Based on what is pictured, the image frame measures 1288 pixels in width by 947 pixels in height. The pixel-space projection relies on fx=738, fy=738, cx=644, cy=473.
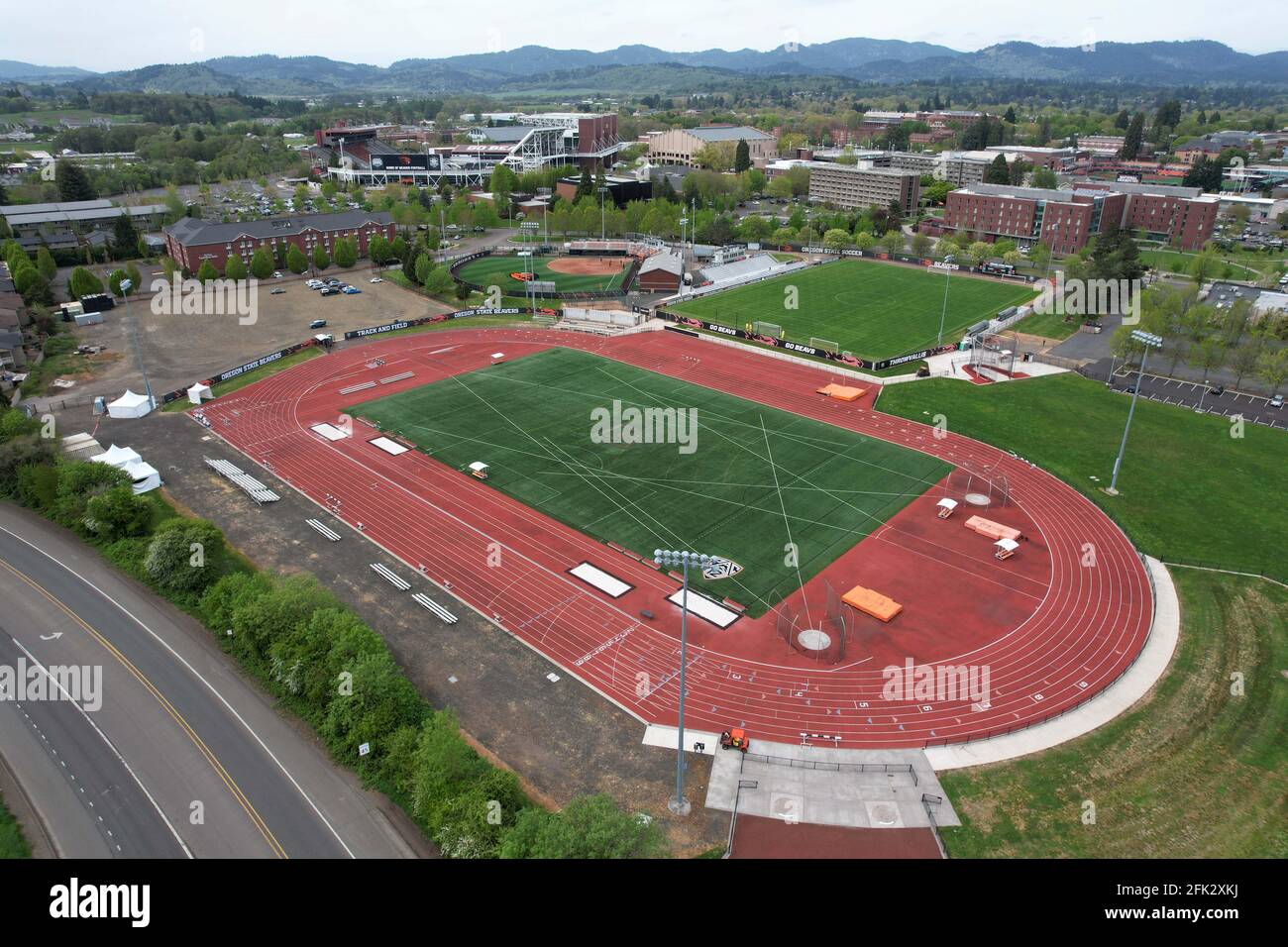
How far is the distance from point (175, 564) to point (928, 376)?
2368 inches

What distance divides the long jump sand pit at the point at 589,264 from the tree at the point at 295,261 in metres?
33.2

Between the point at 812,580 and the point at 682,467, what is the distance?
48.4ft

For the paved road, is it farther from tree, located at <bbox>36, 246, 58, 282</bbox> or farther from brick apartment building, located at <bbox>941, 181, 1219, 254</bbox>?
brick apartment building, located at <bbox>941, 181, 1219, 254</bbox>

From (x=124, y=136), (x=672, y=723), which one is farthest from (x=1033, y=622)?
(x=124, y=136)

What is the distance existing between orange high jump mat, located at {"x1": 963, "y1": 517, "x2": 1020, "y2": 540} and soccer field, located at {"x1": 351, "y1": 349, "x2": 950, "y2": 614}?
443cm

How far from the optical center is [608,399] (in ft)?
205

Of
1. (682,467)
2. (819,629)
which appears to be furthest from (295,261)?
(819,629)

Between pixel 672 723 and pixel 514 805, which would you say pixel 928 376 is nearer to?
pixel 672 723

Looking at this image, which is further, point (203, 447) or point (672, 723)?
point (203, 447)

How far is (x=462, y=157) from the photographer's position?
169 m

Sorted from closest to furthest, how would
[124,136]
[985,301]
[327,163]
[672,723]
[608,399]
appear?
1. [672,723]
2. [608,399]
3. [985,301]
4. [327,163]
5. [124,136]

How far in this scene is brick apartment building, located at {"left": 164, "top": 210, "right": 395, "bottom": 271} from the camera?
95062 mm

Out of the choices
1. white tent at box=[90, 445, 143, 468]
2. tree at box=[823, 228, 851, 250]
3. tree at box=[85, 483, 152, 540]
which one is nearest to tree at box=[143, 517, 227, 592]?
tree at box=[85, 483, 152, 540]

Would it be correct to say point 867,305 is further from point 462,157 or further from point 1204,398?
point 462,157
